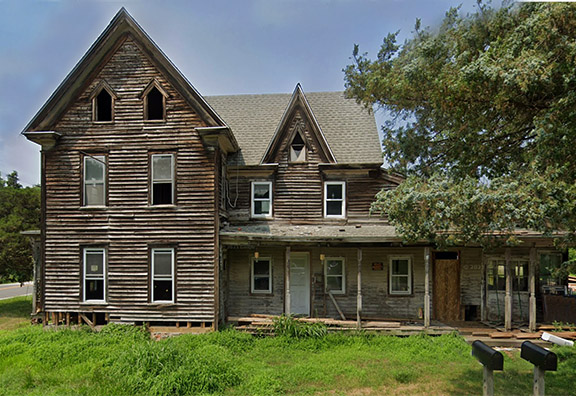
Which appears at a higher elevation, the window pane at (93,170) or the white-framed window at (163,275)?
the window pane at (93,170)

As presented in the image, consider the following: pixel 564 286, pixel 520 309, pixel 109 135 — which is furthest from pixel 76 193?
pixel 564 286

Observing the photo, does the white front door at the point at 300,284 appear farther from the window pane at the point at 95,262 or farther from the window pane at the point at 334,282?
the window pane at the point at 95,262

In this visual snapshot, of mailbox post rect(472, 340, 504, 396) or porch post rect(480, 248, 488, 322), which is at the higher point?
mailbox post rect(472, 340, 504, 396)

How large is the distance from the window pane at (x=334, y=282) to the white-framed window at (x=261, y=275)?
2470mm

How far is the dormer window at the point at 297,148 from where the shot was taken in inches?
579

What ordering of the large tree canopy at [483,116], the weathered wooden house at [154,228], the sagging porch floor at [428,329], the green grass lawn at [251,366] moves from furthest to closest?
1. the weathered wooden house at [154,228]
2. the sagging porch floor at [428,329]
3. the green grass lawn at [251,366]
4. the large tree canopy at [483,116]

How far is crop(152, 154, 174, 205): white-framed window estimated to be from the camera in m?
12.3

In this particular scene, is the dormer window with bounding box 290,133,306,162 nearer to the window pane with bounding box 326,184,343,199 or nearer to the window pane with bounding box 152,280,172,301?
the window pane with bounding box 326,184,343,199

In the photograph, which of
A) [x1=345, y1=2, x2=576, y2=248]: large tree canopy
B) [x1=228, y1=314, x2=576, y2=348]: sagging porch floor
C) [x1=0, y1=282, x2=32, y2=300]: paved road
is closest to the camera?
[x1=345, y1=2, x2=576, y2=248]: large tree canopy

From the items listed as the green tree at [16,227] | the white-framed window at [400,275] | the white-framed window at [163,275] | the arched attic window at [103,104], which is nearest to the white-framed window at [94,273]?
the white-framed window at [163,275]

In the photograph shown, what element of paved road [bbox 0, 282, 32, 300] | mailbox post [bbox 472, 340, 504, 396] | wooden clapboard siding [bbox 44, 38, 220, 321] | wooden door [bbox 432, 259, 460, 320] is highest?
wooden clapboard siding [bbox 44, 38, 220, 321]

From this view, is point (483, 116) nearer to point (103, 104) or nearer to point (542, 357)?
point (542, 357)

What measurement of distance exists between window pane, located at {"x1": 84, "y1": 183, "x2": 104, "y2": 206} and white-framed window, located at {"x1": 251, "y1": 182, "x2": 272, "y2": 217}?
5.79m

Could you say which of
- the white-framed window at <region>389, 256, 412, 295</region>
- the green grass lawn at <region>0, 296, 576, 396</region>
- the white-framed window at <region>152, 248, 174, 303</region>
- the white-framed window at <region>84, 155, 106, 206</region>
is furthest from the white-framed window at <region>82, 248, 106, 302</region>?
the white-framed window at <region>389, 256, 412, 295</region>
